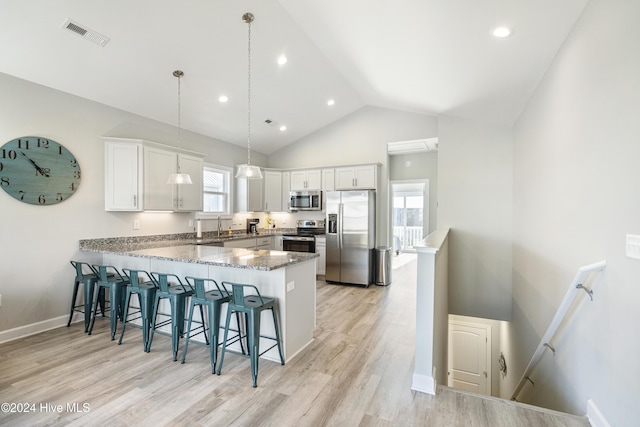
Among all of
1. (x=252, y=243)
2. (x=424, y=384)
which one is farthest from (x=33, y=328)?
(x=424, y=384)

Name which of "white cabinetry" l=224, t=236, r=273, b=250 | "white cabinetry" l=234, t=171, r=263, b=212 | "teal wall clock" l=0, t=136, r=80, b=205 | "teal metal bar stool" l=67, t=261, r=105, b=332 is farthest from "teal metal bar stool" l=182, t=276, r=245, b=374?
"white cabinetry" l=234, t=171, r=263, b=212

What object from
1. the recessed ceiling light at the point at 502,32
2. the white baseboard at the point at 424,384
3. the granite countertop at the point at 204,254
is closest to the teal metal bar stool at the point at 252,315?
the granite countertop at the point at 204,254

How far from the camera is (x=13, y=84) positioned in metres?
3.24

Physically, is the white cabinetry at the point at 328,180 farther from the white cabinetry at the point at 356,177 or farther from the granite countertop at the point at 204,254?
the granite countertop at the point at 204,254

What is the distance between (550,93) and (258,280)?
3203mm

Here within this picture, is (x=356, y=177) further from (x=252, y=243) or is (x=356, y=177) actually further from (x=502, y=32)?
(x=502, y=32)

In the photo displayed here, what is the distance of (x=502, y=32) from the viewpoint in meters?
2.48

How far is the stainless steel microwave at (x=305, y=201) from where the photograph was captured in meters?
6.28

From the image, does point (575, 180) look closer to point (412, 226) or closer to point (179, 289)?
point (179, 289)

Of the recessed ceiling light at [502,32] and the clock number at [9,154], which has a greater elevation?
the recessed ceiling light at [502,32]

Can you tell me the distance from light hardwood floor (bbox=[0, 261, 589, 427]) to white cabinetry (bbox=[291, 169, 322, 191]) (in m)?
3.52

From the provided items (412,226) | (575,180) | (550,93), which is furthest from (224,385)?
(412,226)

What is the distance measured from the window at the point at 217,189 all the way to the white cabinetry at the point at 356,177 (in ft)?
7.31

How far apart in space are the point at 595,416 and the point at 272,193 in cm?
584
